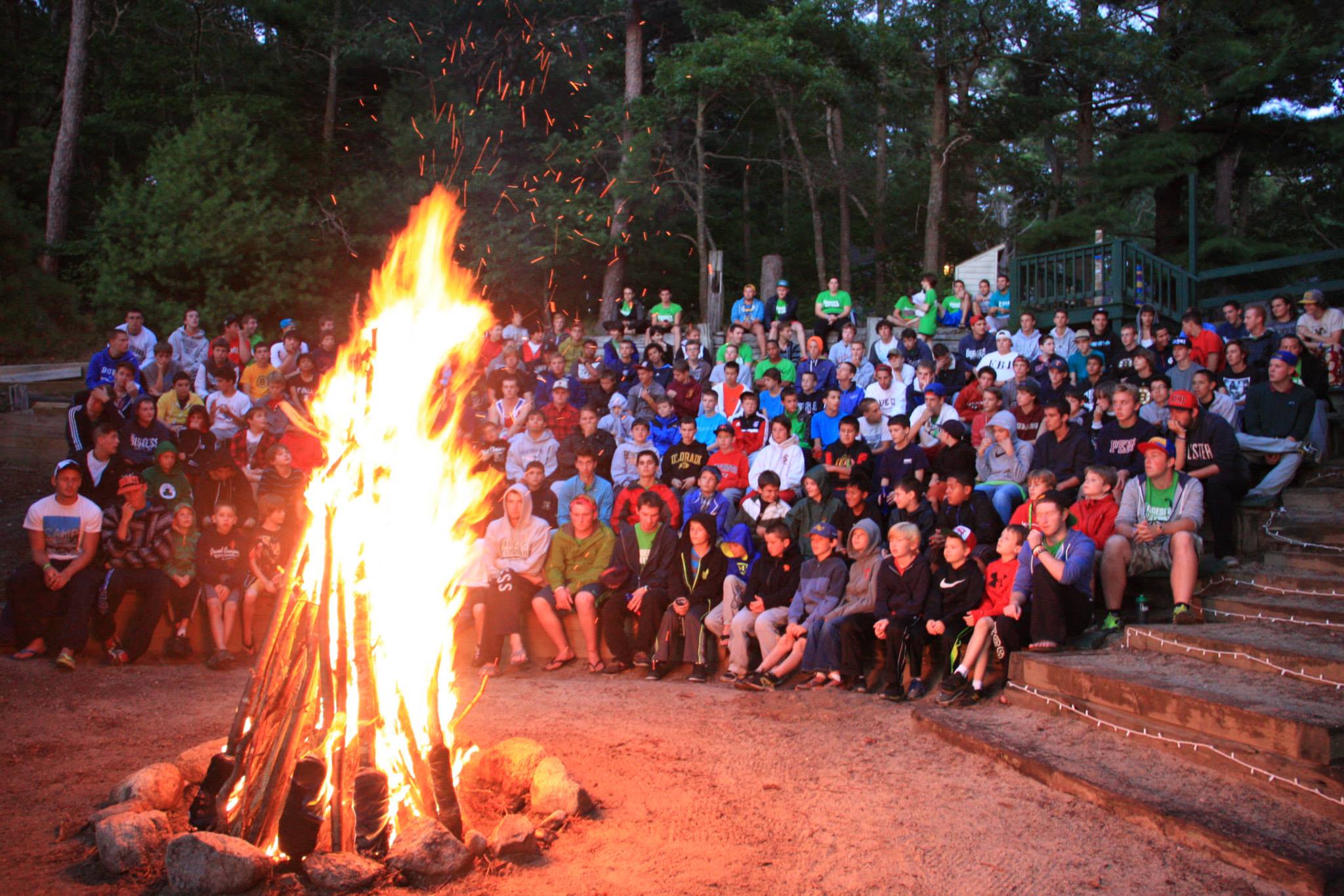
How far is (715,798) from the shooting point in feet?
17.5

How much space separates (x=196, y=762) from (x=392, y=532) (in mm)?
1614

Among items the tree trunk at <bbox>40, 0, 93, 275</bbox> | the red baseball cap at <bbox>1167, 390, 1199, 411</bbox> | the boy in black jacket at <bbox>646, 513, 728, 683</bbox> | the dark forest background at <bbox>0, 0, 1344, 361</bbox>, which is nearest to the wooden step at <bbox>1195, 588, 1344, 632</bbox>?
the red baseball cap at <bbox>1167, 390, 1199, 411</bbox>

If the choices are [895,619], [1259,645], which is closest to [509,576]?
[895,619]

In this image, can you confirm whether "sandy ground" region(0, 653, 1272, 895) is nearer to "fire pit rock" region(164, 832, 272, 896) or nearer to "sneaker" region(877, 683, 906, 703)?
"sneaker" region(877, 683, 906, 703)

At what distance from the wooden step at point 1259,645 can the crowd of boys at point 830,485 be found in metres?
0.43

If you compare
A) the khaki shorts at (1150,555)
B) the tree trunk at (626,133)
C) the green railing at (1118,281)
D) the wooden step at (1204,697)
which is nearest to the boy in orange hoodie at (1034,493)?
the khaki shorts at (1150,555)

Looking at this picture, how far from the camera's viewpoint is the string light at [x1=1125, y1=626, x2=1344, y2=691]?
570cm

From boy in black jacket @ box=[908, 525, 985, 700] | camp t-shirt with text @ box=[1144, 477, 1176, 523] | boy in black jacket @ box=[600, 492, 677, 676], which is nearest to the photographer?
boy in black jacket @ box=[908, 525, 985, 700]

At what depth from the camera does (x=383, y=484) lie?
17.5 feet

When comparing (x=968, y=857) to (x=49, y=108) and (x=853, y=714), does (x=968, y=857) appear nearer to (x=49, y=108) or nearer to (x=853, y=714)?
→ (x=853, y=714)

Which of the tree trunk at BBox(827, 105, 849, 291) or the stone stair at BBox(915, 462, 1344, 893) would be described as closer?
the stone stair at BBox(915, 462, 1344, 893)

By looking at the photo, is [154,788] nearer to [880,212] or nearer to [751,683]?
[751,683]

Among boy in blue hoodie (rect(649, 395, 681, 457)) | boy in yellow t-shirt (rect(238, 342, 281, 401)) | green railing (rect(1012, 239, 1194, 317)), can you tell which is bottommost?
boy in blue hoodie (rect(649, 395, 681, 457))

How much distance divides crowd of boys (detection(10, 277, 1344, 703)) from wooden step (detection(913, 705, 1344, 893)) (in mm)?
832
